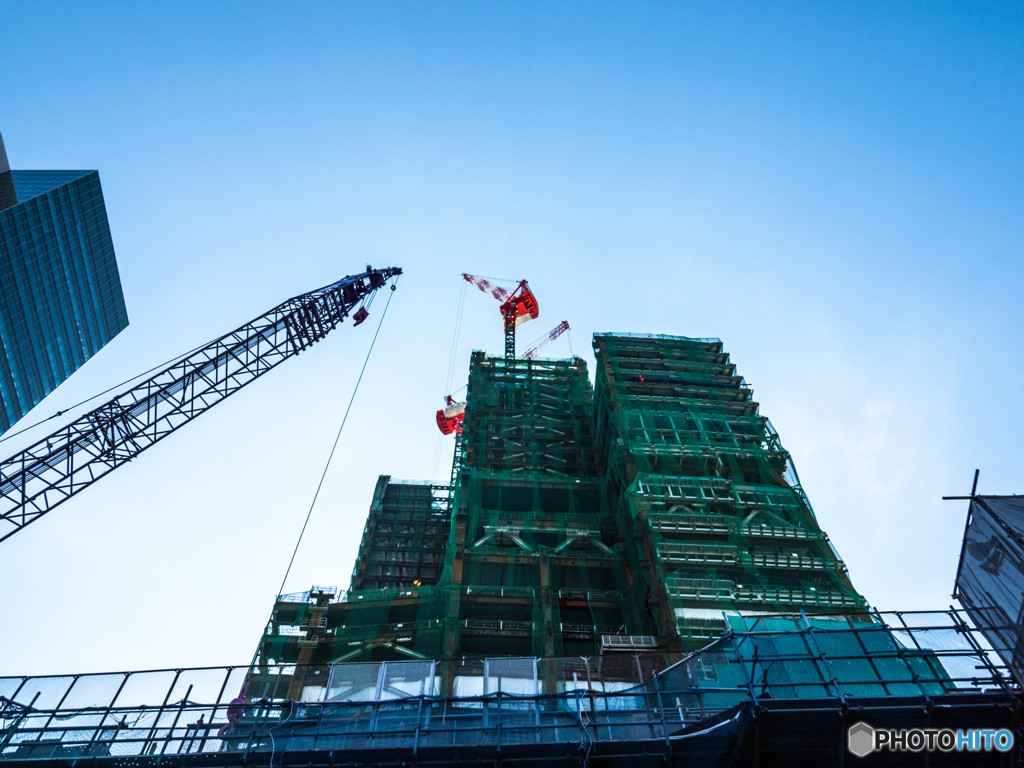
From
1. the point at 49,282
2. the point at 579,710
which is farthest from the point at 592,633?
the point at 49,282

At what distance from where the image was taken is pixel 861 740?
15289 mm

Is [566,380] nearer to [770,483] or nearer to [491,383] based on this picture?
[491,383]

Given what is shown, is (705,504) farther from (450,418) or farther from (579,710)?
(450,418)

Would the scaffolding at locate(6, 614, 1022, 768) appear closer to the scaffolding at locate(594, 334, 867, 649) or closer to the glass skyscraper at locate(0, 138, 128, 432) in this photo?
the scaffolding at locate(594, 334, 867, 649)

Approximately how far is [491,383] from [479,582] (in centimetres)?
2774

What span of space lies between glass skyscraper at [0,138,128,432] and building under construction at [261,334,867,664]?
59.3 metres

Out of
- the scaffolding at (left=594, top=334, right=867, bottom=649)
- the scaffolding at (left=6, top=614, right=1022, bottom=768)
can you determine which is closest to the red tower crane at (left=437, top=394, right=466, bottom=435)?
the scaffolding at (left=594, top=334, right=867, bottom=649)

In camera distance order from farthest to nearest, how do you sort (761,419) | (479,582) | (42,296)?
1. (42,296)
2. (761,419)
3. (479,582)

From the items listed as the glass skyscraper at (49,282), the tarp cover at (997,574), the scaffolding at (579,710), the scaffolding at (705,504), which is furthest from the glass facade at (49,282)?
the tarp cover at (997,574)

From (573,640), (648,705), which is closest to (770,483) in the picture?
(573,640)

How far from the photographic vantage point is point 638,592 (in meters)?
39.6

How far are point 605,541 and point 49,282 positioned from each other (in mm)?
84640

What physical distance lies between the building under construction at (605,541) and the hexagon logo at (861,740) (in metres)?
15.4

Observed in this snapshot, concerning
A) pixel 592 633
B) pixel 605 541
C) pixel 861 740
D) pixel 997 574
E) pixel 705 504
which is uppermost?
pixel 605 541
